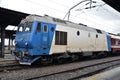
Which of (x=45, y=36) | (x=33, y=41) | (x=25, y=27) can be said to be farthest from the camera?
(x=25, y=27)

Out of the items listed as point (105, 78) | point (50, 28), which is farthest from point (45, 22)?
point (105, 78)

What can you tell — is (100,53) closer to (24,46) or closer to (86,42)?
(86,42)

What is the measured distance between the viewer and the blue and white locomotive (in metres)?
13.5

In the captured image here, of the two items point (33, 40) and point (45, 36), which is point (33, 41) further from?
point (45, 36)

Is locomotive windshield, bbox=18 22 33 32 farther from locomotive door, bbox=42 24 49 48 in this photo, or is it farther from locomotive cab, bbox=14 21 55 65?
locomotive door, bbox=42 24 49 48

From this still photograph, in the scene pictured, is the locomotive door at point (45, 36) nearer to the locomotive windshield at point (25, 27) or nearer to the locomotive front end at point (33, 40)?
the locomotive front end at point (33, 40)

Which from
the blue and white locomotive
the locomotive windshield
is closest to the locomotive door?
the blue and white locomotive

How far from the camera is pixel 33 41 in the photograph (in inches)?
527

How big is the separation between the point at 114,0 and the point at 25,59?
6538 mm

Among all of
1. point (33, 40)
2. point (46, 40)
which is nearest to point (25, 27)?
point (33, 40)

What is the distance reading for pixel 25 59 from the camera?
13445mm

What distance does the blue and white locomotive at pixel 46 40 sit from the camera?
44.3ft

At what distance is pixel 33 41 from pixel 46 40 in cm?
116

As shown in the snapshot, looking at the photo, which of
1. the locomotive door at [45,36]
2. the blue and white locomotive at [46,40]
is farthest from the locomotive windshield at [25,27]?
the locomotive door at [45,36]
